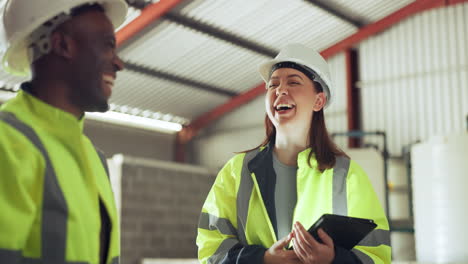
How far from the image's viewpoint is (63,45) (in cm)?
180

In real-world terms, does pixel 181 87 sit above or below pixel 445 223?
above

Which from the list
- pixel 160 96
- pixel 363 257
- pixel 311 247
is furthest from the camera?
pixel 160 96

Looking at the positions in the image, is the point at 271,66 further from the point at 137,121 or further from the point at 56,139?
the point at 137,121

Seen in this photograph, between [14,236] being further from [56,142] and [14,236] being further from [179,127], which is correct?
[179,127]

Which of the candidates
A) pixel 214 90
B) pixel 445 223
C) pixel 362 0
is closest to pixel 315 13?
pixel 362 0

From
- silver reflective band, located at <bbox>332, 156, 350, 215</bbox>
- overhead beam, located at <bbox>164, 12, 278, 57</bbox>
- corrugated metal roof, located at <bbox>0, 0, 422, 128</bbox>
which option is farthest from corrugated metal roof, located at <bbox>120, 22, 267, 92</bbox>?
silver reflective band, located at <bbox>332, 156, 350, 215</bbox>

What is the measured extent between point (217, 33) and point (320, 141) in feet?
31.8

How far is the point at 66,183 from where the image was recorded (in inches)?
64.5

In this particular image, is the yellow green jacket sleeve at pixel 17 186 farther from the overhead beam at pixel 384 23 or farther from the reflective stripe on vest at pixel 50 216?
the overhead beam at pixel 384 23

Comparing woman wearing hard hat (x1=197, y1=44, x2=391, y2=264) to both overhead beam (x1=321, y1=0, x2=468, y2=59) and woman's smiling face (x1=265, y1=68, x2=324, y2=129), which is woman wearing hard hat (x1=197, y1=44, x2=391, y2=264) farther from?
overhead beam (x1=321, y1=0, x2=468, y2=59)

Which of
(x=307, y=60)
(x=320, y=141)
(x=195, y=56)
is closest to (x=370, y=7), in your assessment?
(x=195, y=56)

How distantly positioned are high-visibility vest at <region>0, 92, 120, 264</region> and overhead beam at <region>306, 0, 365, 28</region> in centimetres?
1073

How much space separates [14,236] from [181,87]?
42.1 ft

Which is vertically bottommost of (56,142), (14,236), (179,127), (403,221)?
(14,236)
